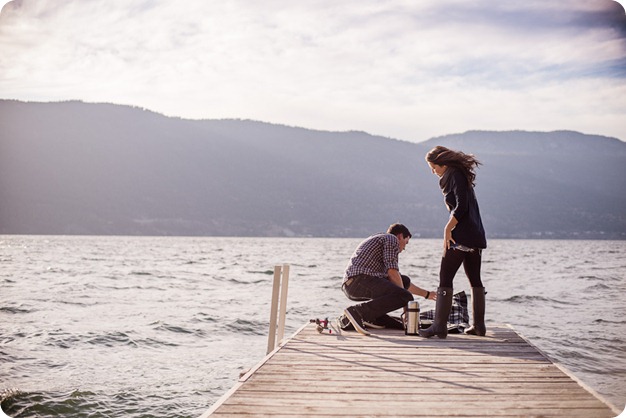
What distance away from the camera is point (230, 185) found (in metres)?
160

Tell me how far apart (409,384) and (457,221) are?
265cm

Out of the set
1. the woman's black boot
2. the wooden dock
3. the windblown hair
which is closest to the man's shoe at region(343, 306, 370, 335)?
the wooden dock

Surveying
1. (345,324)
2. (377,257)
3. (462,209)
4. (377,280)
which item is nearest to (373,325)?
(345,324)

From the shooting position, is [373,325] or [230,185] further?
[230,185]

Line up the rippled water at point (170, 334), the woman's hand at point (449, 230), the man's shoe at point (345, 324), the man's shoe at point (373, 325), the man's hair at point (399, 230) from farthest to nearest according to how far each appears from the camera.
Result: the rippled water at point (170, 334), the man's shoe at point (373, 325), the man's shoe at point (345, 324), the man's hair at point (399, 230), the woman's hand at point (449, 230)

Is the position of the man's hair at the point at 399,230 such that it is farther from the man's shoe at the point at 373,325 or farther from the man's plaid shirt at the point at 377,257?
the man's shoe at the point at 373,325

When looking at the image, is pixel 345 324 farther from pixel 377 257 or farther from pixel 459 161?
pixel 459 161

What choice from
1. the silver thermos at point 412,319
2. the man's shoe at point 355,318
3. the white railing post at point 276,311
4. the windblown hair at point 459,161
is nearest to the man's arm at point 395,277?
the silver thermos at point 412,319

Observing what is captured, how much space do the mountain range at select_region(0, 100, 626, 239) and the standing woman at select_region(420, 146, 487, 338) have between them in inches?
5514

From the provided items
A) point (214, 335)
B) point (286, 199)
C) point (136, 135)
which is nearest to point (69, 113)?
point (136, 135)

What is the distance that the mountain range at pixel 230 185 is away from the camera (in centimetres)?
14138

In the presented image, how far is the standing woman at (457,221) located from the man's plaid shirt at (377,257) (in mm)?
918

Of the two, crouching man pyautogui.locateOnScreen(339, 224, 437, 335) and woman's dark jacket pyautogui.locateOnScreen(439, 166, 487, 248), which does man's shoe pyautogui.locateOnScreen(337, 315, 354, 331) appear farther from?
woman's dark jacket pyautogui.locateOnScreen(439, 166, 487, 248)

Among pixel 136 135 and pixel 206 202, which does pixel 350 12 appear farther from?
pixel 136 135
